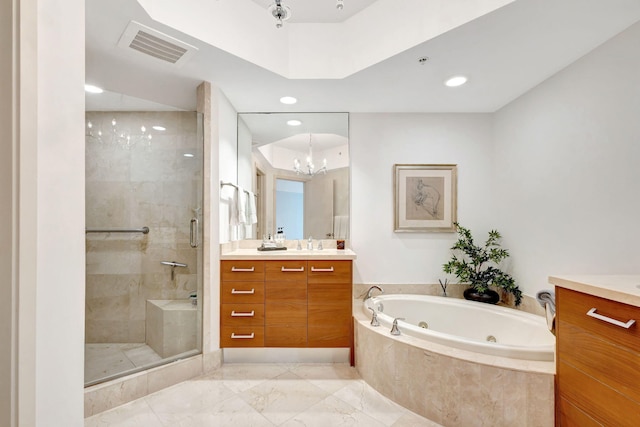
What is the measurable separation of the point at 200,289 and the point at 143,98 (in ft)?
5.72

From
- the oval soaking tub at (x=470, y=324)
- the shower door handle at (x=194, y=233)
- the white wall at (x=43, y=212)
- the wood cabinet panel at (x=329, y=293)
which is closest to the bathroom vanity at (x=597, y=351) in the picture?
the oval soaking tub at (x=470, y=324)

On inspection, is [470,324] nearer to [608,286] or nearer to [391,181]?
[608,286]

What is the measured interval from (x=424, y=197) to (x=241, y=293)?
77.7 inches

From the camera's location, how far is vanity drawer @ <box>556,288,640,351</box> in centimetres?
103

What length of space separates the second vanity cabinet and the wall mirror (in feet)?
1.88

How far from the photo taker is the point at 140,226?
8.37 ft

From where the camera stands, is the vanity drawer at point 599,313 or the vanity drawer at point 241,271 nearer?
the vanity drawer at point 599,313

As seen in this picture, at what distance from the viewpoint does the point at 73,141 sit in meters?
0.77

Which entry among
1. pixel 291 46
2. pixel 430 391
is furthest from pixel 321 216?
pixel 430 391

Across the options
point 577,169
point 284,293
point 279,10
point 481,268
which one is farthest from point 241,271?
point 577,169

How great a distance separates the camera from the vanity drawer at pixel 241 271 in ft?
7.38

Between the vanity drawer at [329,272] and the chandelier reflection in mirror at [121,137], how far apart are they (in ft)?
6.38

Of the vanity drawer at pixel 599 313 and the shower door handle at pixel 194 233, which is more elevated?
the shower door handle at pixel 194 233

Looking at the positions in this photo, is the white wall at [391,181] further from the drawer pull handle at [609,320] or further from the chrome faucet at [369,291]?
the drawer pull handle at [609,320]
